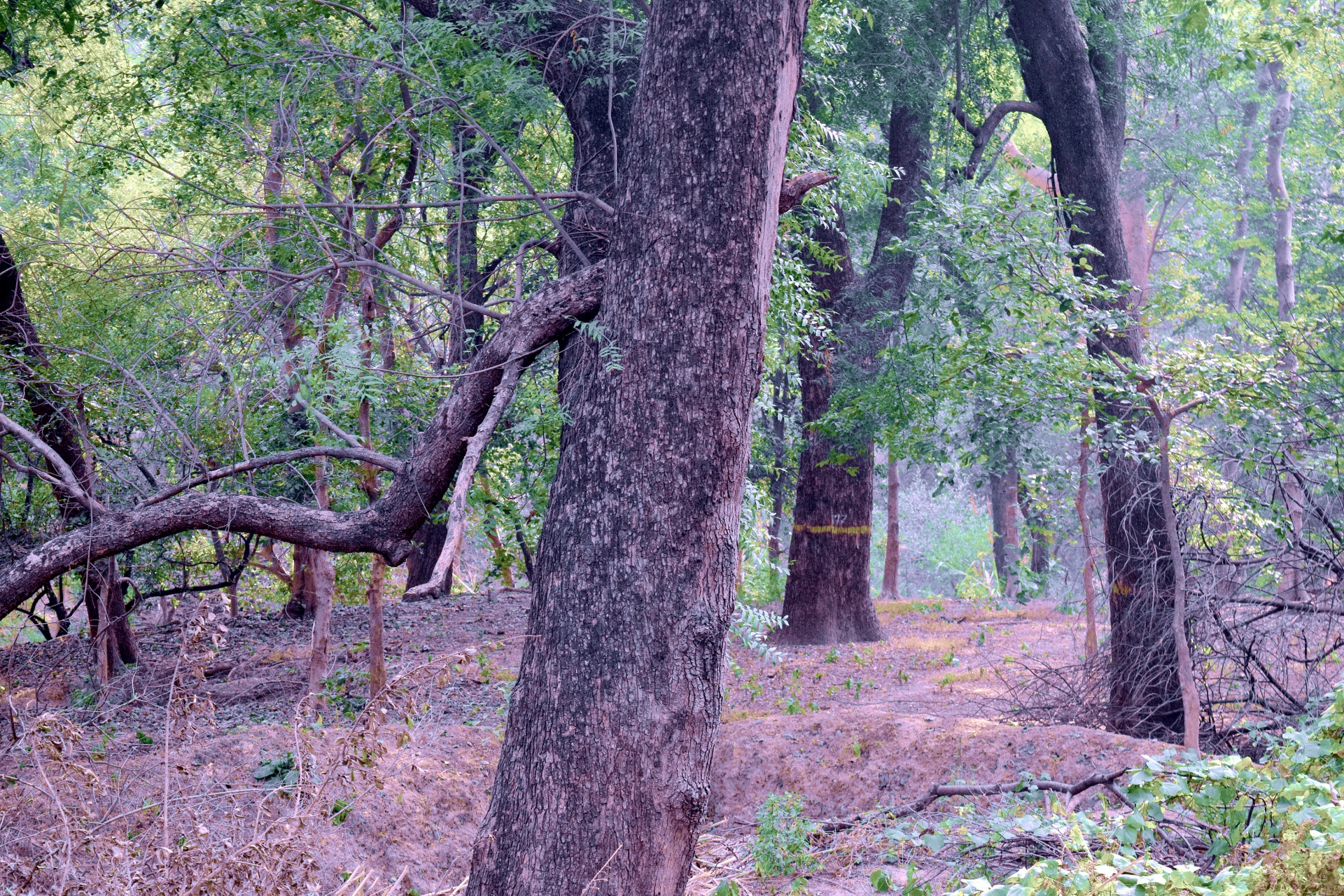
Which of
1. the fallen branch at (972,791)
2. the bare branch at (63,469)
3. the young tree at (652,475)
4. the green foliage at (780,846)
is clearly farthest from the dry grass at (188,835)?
the fallen branch at (972,791)

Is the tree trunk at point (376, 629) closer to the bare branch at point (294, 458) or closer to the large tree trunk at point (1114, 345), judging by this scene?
the bare branch at point (294, 458)

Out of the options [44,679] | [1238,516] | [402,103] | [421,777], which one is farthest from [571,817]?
[402,103]

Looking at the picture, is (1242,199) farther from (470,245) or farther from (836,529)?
(470,245)

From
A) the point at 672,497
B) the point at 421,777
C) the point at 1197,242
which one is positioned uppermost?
the point at 1197,242

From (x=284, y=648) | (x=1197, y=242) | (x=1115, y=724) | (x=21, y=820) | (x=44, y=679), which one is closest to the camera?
(x=21, y=820)

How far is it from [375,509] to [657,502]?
1601 mm

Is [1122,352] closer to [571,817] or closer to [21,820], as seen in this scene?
[571,817]

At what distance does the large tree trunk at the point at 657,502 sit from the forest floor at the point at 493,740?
0.62 meters

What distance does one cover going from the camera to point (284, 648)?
12.3m

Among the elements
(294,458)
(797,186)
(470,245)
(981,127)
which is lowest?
(294,458)

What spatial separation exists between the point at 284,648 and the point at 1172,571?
10064 millimetres

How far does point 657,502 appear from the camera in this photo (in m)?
4.02

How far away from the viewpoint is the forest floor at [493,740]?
6219 millimetres

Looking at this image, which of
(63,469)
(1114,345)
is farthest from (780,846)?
(1114,345)
